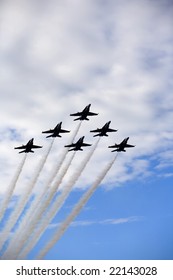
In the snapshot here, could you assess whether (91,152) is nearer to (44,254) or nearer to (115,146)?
(115,146)

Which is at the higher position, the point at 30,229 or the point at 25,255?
the point at 30,229

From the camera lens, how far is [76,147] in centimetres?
14238

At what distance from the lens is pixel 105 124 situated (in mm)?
145750

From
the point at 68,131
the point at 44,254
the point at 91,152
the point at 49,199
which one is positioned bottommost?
the point at 44,254

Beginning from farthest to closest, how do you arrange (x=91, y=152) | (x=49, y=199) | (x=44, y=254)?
(x=91, y=152)
(x=49, y=199)
(x=44, y=254)

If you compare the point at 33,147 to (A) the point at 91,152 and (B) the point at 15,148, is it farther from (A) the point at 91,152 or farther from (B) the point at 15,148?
(A) the point at 91,152

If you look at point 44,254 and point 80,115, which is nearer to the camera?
point 44,254

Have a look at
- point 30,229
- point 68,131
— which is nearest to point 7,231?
point 30,229

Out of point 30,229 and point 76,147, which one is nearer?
point 30,229

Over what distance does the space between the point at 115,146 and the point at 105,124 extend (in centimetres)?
920

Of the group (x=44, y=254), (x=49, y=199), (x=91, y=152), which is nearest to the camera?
(x=44, y=254)

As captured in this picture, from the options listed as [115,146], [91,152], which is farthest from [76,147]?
[115,146]

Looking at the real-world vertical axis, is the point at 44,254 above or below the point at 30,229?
below

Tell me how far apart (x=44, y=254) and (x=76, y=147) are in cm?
4001
